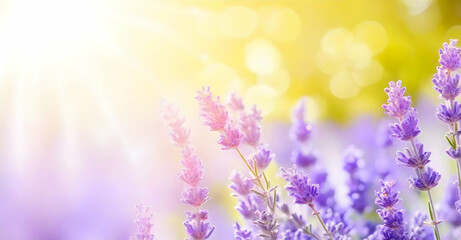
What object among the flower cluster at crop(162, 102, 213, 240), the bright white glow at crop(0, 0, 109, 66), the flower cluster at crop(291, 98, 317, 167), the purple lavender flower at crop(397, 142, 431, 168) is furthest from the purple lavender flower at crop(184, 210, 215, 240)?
the bright white glow at crop(0, 0, 109, 66)

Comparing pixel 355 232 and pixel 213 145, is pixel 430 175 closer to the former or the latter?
pixel 355 232

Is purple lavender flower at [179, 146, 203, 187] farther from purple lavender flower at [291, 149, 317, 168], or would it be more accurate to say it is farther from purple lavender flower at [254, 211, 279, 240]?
purple lavender flower at [291, 149, 317, 168]

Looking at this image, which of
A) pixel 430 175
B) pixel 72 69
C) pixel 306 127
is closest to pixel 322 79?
pixel 72 69

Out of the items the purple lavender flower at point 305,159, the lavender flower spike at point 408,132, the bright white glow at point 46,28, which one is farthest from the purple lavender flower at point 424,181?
the bright white glow at point 46,28

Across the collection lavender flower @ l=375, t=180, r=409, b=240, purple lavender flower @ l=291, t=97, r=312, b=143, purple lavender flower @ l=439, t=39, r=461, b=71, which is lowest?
lavender flower @ l=375, t=180, r=409, b=240

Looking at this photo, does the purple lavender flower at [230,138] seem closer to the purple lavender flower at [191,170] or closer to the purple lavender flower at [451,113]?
the purple lavender flower at [191,170]

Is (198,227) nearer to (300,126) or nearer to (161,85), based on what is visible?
(300,126)

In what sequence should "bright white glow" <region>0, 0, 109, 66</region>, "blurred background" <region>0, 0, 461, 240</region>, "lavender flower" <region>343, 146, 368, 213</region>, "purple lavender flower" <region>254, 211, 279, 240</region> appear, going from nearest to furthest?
"purple lavender flower" <region>254, 211, 279, 240</region>, "lavender flower" <region>343, 146, 368, 213</region>, "blurred background" <region>0, 0, 461, 240</region>, "bright white glow" <region>0, 0, 109, 66</region>

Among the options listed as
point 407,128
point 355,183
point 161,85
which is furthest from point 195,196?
point 161,85
